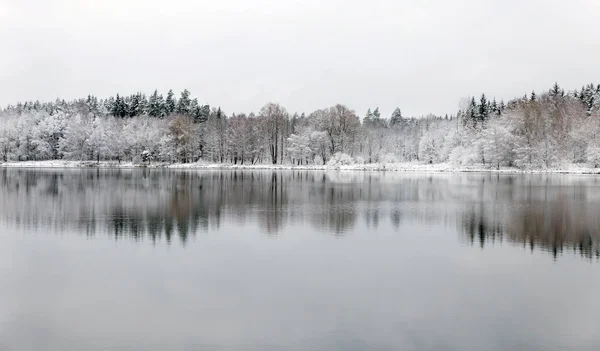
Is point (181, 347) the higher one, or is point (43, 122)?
point (43, 122)

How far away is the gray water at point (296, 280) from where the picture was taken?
1112 centimetres

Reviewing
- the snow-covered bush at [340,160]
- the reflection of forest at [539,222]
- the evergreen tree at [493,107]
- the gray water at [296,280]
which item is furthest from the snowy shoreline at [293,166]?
the gray water at [296,280]

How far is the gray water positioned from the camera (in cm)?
1112

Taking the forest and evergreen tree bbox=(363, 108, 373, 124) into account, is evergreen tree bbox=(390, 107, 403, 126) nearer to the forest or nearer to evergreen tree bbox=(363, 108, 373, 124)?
evergreen tree bbox=(363, 108, 373, 124)

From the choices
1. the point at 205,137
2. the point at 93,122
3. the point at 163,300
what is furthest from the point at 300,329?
the point at 93,122

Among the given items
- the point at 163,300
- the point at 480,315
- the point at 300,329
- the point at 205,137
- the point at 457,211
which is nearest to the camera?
the point at 300,329

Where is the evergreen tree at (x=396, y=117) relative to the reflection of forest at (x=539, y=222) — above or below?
above

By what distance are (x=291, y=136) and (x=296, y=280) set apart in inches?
3609

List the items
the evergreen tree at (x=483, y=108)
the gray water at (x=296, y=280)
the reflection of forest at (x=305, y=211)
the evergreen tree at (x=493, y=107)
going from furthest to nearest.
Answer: the evergreen tree at (x=493, y=107) < the evergreen tree at (x=483, y=108) < the reflection of forest at (x=305, y=211) < the gray water at (x=296, y=280)

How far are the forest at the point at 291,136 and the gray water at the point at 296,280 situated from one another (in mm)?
62813

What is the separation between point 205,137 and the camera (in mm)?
110062

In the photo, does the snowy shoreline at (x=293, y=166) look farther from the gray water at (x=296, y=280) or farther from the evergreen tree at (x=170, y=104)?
the gray water at (x=296, y=280)

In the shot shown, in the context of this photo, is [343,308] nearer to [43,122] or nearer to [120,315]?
[120,315]

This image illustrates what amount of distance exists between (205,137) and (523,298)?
10047cm
